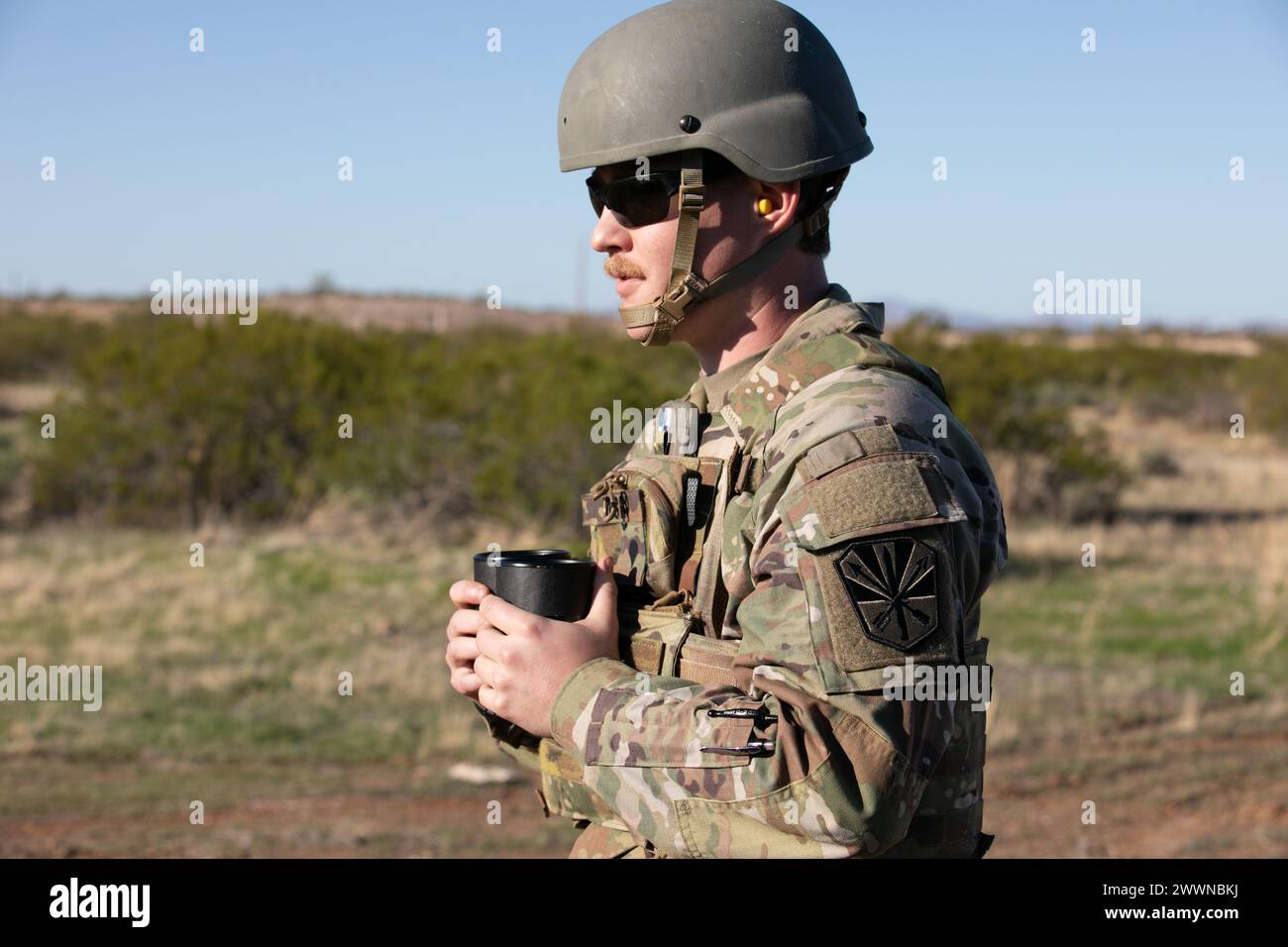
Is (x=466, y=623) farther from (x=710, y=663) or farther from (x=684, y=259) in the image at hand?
(x=684, y=259)

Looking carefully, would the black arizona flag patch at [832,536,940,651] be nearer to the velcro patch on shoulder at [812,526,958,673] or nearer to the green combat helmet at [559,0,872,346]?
the velcro patch on shoulder at [812,526,958,673]

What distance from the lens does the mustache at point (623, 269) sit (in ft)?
7.72

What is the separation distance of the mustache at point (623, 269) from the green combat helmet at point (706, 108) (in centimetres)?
6

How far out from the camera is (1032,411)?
16469 mm

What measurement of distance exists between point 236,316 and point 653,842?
15327 millimetres

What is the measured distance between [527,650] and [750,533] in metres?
0.40

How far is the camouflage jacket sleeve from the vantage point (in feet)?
5.64

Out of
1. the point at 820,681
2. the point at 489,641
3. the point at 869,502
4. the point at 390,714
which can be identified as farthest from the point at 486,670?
the point at 390,714

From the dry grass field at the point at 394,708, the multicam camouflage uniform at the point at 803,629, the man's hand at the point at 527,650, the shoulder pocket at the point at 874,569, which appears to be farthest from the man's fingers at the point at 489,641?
the dry grass field at the point at 394,708

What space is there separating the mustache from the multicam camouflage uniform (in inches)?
12.3

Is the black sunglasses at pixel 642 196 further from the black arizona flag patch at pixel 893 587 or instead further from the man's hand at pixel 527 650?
the black arizona flag patch at pixel 893 587

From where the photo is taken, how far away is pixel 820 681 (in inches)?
68.6

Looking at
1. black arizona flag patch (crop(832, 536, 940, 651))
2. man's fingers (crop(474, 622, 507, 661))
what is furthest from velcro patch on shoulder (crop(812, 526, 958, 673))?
man's fingers (crop(474, 622, 507, 661))

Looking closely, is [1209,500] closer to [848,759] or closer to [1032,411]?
[1032,411]
